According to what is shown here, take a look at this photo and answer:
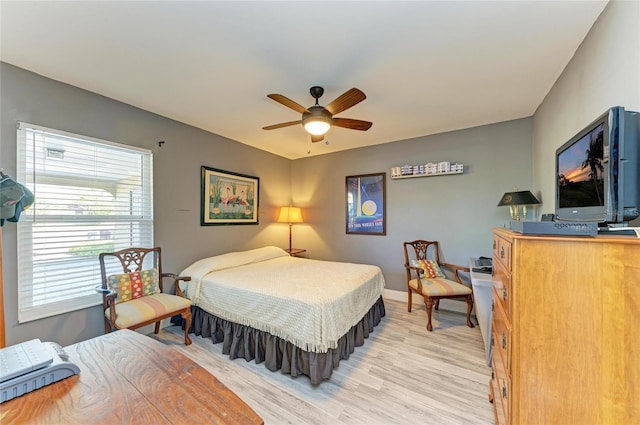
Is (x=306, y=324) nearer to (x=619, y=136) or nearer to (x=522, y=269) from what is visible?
(x=522, y=269)

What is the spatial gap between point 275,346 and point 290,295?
0.48m

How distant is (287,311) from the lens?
2123mm

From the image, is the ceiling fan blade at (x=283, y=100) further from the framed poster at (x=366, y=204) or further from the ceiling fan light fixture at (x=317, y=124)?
the framed poster at (x=366, y=204)

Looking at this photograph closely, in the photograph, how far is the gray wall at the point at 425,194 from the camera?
3244mm

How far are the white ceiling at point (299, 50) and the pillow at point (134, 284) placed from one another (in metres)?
1.80

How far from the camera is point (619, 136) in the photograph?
100 centimetres

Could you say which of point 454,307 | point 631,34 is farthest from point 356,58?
point 454,307

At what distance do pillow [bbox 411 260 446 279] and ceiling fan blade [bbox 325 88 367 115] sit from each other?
2.40m

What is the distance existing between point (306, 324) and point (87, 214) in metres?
2.33

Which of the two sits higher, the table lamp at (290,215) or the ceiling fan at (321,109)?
the ceiling fan at (321,109)

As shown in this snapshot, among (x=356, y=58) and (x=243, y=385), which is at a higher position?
(x=356, y=58)

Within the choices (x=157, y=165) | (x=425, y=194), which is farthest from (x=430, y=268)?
(x=157, y=165)

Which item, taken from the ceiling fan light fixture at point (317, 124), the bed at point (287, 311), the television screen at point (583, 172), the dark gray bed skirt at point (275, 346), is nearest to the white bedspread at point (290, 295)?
the bed at point (287, 311)

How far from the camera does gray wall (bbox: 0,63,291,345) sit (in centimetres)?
200
